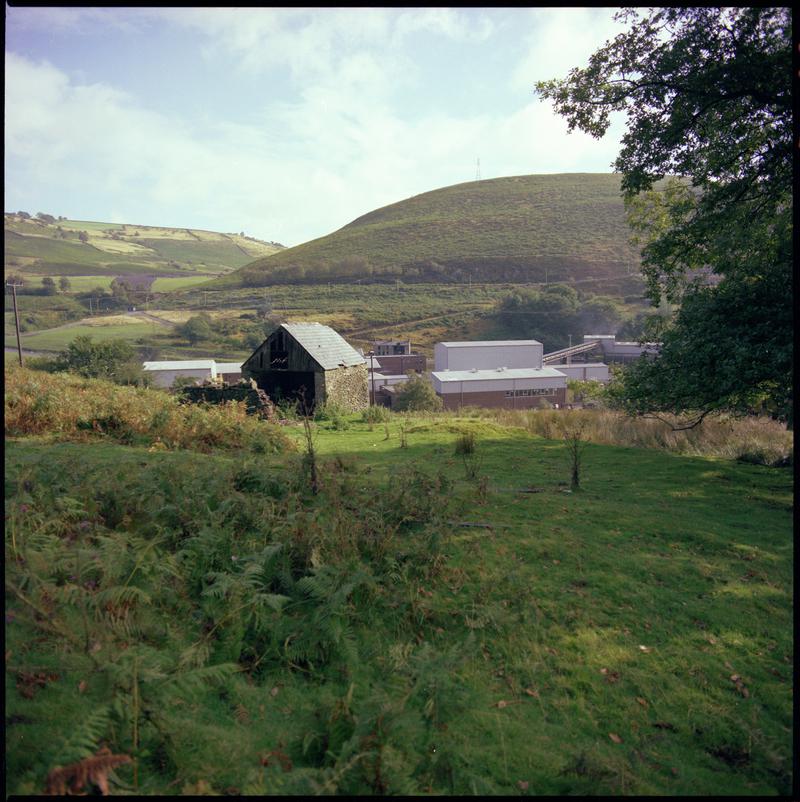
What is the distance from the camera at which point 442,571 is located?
18.1 feet

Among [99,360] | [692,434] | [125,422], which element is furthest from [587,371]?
[125,422]

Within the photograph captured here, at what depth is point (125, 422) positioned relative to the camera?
11039 millimetres

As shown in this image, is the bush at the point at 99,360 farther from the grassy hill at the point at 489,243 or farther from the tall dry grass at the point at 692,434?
the grassy hill at the point at 489,243

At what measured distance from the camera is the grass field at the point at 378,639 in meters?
3.03

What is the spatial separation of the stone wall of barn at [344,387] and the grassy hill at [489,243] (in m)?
51.5

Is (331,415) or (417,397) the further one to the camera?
(417,397)

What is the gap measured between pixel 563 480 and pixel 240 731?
7.82 metres

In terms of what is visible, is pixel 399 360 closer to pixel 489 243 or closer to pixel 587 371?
pixel 587 371

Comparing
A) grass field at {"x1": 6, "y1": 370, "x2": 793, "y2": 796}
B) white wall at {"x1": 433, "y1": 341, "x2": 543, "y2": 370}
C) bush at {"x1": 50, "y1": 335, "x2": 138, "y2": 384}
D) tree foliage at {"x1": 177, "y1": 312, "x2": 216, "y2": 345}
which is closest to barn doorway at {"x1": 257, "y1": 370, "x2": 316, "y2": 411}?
bush at {"x1": 50, "y1": 335, "x2": 138, "y2": 384}

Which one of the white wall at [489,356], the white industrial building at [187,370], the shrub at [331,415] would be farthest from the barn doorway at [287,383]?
the white wall at [489,356]

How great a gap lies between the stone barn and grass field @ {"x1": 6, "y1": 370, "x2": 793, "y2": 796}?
54.8 feet

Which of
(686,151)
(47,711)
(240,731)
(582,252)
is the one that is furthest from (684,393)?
(582,252)

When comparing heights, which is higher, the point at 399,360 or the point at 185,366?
the point at 399,360

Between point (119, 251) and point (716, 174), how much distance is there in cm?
10301
